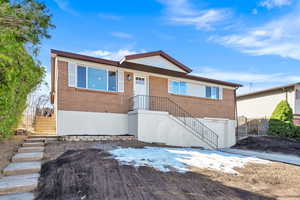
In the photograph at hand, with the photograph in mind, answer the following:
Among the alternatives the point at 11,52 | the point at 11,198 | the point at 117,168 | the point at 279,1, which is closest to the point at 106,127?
the point at 117,168

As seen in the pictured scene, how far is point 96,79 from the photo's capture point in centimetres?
992

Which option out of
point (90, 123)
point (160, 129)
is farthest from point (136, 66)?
point (90, 123)

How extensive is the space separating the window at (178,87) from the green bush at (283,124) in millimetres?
9054

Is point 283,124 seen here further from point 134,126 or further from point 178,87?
point 134,126

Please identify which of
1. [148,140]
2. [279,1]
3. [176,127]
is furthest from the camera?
[176,127]

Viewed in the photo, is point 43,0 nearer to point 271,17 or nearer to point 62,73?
point 62,73

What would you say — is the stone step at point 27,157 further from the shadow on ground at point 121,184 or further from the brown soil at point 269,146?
the brown soil at point 269,146

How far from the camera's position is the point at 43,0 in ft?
14.2

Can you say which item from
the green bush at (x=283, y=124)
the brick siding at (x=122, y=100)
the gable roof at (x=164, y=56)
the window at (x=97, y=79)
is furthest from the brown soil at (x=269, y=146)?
the window at (x=97, y=79)

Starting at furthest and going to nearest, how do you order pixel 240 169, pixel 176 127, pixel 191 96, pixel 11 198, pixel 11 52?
pixel 191 96, pixel 176 127, pixel 240 169, pixel 11 198, pixel 11 52

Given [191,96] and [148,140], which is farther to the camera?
[191,96]

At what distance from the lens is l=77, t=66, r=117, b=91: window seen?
955cm

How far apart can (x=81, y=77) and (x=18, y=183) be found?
6.65 meters

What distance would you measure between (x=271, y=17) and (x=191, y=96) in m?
6.41
